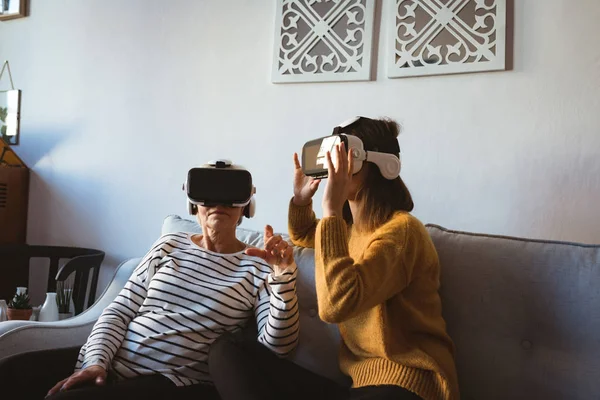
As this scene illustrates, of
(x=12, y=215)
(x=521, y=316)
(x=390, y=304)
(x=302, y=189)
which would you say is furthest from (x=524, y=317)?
(x=12, y=215)

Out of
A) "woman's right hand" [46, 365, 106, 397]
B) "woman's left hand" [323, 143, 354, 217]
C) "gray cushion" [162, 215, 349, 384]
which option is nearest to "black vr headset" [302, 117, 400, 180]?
"woman's left hand" [323, 143, 354, 217]

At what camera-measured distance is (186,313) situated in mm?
1313

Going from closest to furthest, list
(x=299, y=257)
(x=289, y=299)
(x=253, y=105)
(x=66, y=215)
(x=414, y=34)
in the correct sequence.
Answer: (x=289, y=299), (x=299, y=257), (x=414, y=34), (x=253, y=105), (x=66, y=215)

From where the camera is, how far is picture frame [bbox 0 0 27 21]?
237cm

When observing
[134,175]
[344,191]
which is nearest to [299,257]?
[344,191]

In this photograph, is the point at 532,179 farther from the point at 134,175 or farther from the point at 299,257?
the point at 134,175

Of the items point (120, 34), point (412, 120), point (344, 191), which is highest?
point (120, 34)

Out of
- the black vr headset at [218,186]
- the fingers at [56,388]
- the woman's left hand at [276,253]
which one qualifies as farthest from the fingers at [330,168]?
the fingers at [56,388]

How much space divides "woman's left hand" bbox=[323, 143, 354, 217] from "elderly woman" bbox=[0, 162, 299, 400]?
15 cm

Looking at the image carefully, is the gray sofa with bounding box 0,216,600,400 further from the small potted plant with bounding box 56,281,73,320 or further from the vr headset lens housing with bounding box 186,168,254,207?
the small potted plant with bounding box 56,281,73,320

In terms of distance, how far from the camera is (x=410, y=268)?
112 cm

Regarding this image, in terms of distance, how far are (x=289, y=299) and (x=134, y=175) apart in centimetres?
107

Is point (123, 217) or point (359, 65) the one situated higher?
point (359, 65)

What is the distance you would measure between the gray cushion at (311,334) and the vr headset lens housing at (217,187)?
20cm
